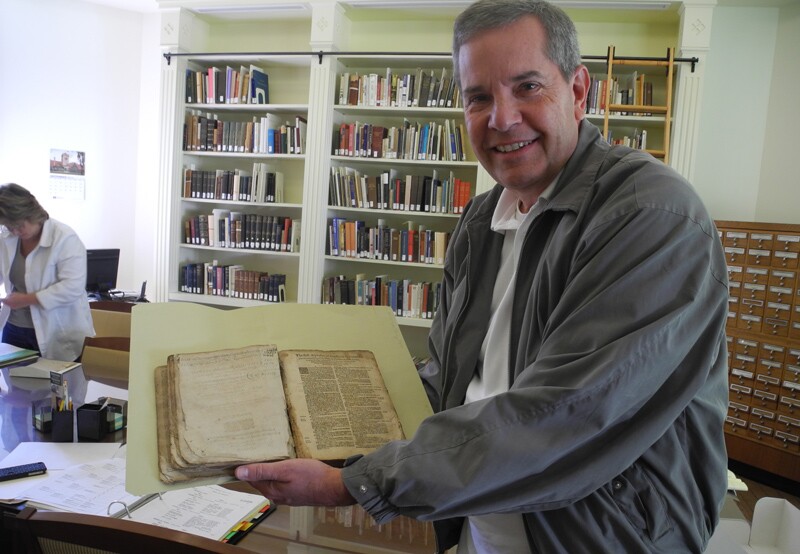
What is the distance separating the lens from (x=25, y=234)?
3.17 metres

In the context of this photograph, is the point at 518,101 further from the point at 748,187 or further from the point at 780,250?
the point at 748,187

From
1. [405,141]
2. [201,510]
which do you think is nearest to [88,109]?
[405,141]

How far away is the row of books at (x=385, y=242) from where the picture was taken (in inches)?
172

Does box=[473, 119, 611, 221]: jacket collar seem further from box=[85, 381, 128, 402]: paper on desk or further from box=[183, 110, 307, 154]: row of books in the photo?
box=[183, 110, 307, 154]: row of books

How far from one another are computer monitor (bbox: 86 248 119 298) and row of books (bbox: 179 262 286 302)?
55 centimetres

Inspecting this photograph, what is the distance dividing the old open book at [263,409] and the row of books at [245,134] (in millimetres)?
3816

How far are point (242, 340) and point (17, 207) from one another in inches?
106

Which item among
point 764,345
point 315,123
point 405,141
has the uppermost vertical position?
point 315,123

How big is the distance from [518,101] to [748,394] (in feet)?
12.1

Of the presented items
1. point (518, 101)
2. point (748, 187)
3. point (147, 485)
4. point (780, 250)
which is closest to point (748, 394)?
point (780, 250)

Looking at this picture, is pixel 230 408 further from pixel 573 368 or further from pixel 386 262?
pixel 386 262

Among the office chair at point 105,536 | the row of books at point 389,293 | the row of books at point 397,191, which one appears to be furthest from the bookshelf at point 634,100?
the office chair at point 105,536

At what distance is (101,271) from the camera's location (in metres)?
4.84

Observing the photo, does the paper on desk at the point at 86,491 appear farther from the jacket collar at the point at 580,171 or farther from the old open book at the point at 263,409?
the jacket collar at the point at 580,171
